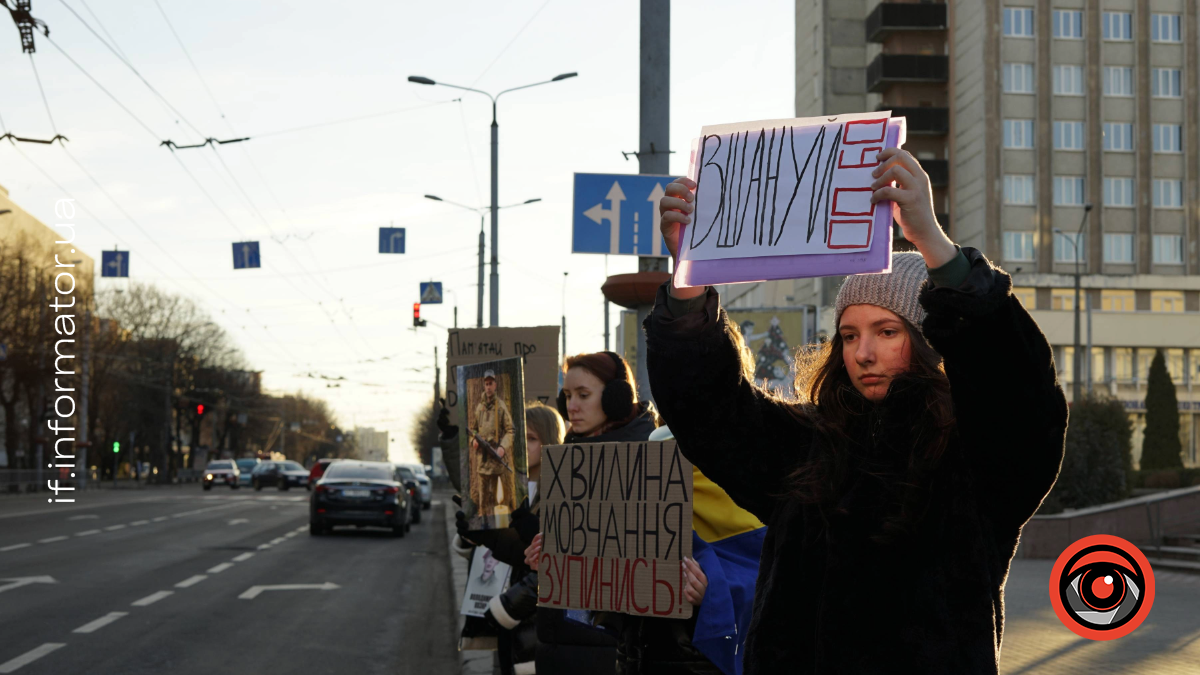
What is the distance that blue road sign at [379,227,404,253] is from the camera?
35.8 m

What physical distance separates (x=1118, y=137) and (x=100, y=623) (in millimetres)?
61155

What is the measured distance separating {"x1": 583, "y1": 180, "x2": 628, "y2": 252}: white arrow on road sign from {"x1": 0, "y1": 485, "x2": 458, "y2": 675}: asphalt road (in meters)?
3.26

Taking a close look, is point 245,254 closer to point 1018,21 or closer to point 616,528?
point 616,528

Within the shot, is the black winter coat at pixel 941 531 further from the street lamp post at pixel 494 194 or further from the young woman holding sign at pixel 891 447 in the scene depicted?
the street lamp post at pixel 494 194

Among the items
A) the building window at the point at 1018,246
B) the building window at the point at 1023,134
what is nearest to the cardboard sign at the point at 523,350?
the building window at the point at 1018,246

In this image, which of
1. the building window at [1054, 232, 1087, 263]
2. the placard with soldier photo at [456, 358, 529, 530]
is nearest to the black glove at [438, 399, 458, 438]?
the placard with soldier photo at [456, 358, 529, 530]

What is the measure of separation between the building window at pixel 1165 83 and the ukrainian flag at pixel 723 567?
66.0 meters

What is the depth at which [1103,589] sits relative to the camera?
2.21 metres

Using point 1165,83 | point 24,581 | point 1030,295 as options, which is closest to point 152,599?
point 24,581

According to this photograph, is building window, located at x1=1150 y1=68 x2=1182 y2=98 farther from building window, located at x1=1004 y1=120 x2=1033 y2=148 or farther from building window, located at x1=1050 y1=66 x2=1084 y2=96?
building window, located at x1=1004 y1=120 x2=1033 y2=148

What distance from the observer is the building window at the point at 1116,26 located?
63562mm

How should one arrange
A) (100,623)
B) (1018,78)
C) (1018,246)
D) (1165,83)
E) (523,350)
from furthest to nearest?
1. (1165,83)
2. (1018,78)
3. (1018,246)
4. (100,623)
5. (523,350)

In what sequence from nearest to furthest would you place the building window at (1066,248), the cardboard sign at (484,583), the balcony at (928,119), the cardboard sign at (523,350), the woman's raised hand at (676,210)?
the woman's raised hand at (676,210) → the cardboard sign at (484,583) → the cardboard sign at (523,350) → the building window at (1066,248) → the balcony at (928,119)

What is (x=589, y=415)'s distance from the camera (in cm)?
482
